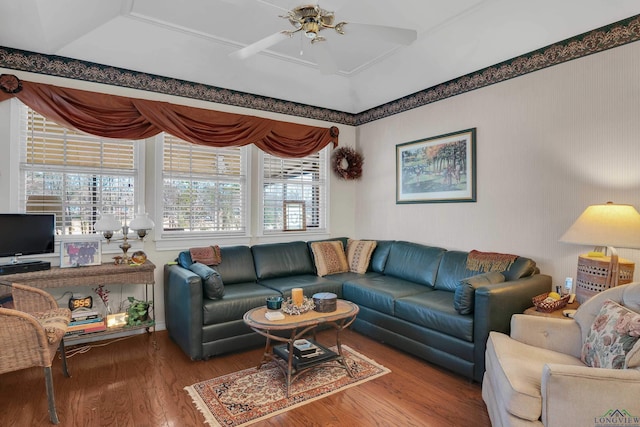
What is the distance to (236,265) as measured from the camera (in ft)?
13.3

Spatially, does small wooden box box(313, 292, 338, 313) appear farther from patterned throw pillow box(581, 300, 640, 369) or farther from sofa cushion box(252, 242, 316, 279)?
patterned throw pillow box(581, 300, 640, 369)

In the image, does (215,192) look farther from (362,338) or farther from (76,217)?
(362,338)

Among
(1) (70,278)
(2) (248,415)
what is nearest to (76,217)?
(1) (70,278)

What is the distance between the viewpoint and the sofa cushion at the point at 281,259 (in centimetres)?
424

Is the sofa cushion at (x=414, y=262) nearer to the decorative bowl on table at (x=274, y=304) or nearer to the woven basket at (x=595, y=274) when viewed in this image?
the woven basket at (x=595, y=274)

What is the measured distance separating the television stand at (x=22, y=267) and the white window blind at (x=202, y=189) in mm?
1172

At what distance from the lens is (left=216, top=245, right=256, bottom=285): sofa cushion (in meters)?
3.94

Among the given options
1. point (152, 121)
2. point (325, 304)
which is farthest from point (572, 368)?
point (152, 121)

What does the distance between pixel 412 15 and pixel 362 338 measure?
10.4 feet

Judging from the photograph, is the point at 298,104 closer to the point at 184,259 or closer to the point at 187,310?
the point at 184,259

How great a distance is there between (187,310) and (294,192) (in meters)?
2.34

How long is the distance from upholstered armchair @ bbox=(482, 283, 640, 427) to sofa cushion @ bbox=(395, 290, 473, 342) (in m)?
0.47

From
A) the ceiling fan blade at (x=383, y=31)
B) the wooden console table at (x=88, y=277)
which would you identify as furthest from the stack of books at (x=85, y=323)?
the ceiling fan blade at (x=383, y=31)

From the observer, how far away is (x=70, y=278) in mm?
3055
